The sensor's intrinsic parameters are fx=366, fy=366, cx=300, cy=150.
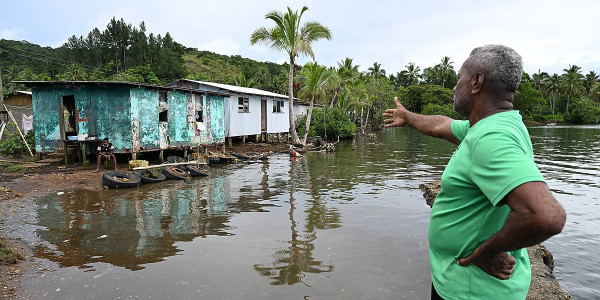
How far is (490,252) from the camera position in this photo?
1557 millimetres

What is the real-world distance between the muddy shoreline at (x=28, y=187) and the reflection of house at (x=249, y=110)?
8198 millimetres


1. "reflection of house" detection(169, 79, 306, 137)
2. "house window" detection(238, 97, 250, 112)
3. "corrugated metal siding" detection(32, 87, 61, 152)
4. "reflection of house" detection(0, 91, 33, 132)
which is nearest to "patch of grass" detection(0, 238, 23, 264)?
"corrugated metal siding" detection(32, 87, 61, 152)

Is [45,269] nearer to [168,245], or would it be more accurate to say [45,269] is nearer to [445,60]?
[168,245]

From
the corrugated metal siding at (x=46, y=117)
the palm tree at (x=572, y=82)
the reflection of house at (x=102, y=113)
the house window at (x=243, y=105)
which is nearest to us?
the reflection of house at (x=102, y=113)

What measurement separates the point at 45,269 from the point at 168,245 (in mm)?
1745

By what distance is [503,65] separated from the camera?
1673 mm

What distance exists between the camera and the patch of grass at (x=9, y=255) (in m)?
5.30

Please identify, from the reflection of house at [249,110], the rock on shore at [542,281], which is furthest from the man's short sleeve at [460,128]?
the reflection of house at [249,110]

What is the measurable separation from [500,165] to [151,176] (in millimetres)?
12740

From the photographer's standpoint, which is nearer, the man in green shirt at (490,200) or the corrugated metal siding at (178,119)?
the man in green shirt at (490,200)

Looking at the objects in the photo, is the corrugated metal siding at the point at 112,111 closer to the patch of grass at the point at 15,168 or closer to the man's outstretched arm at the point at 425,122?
the patch of grass at the point at 15,168

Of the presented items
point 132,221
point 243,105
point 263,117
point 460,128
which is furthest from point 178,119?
point 460,128

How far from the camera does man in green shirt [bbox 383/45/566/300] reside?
1357 millimetres

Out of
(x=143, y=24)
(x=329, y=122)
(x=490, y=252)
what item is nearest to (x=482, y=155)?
(x=490, y=252)
